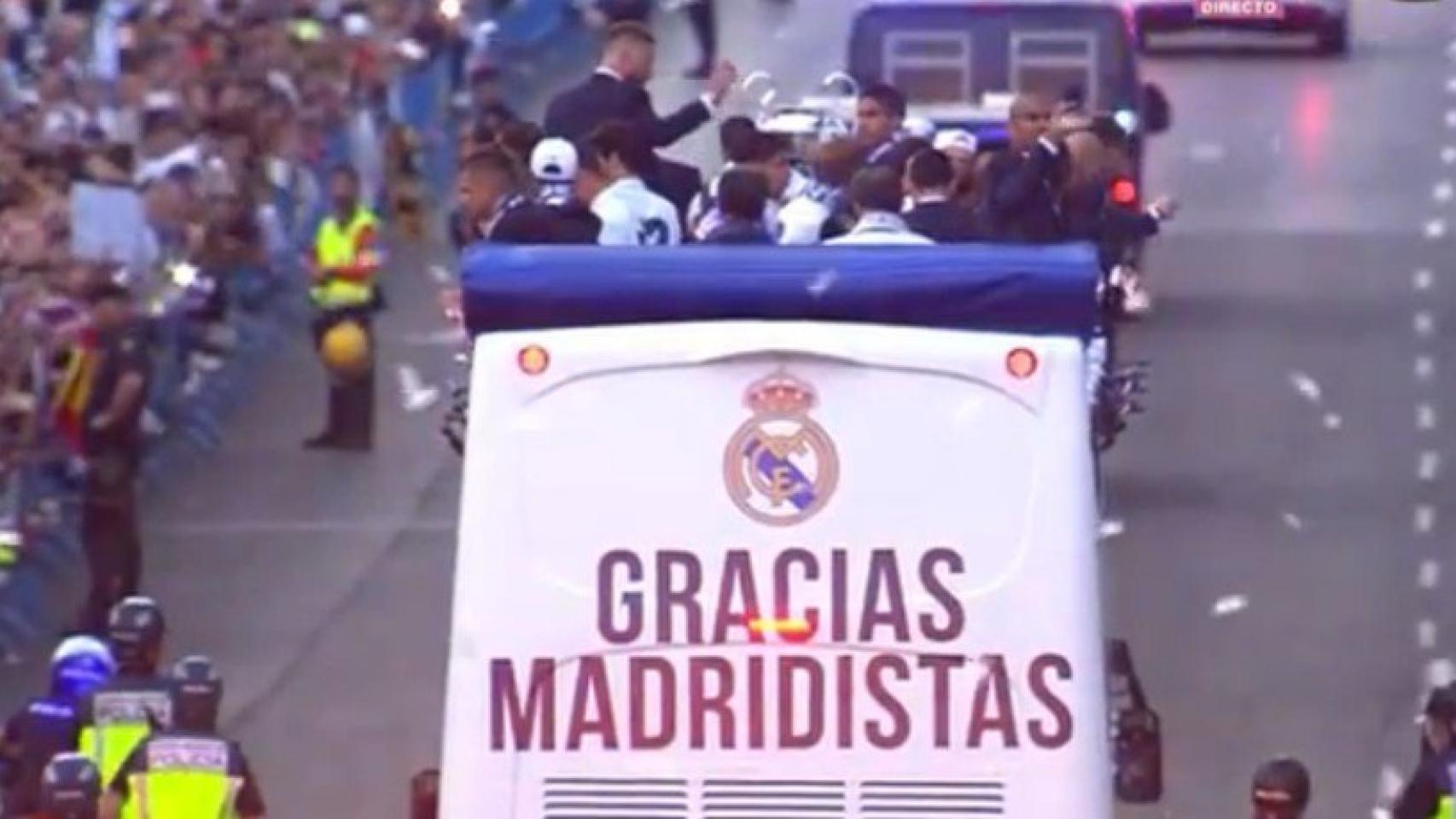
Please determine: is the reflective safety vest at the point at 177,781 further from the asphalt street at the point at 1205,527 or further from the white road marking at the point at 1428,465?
the white road marking at the point at 1428,465

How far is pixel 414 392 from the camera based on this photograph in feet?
100

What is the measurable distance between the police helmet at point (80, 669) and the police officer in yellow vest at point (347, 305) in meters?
11.9

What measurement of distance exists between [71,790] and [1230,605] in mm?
11182

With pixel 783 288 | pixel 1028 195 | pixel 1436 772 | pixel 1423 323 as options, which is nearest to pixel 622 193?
pixel 1028 195

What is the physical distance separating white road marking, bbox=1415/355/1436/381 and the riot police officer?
610 inches

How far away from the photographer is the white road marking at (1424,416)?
2914 centimetres

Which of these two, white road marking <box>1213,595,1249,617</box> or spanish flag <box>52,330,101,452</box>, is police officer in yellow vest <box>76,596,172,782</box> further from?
white road marking <box>1213,595,1249,617</box>

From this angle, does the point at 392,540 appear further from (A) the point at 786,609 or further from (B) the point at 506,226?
(A) the point at 786,609

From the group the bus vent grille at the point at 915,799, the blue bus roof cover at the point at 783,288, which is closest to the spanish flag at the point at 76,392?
the blue bus roof cover at the point at 783,288

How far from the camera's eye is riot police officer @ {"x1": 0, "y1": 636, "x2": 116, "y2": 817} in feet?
52.3

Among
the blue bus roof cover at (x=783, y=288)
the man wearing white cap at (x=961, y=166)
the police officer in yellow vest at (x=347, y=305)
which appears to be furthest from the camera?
the police officer in yellow vest at (x=347, y=305)

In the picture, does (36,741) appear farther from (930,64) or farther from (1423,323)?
(1423,323)

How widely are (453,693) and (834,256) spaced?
164 centimetres

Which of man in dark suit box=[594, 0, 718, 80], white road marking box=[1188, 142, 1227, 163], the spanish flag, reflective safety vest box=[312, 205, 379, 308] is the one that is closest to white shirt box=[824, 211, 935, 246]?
the spanish flag
